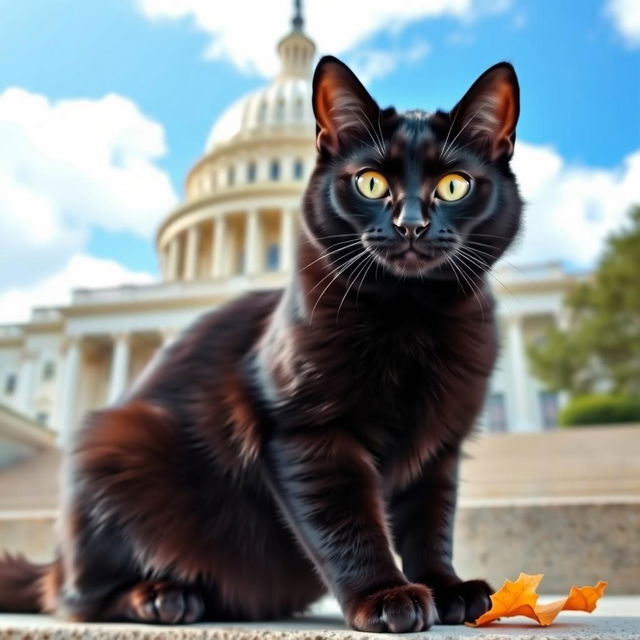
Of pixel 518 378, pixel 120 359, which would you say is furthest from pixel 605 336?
pixel 120 359

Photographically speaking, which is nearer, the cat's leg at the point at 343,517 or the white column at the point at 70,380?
the cat's leg at the point at 343,517

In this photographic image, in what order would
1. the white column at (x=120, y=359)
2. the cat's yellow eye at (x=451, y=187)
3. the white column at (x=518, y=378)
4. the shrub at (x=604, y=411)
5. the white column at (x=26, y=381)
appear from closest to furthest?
the cat's yellow eye at (x=451, y=187) → the shrub at (x=604, y=411) → the white column at (x=518, y=378) → the white column at (x=120, y=359) → the white column at (x=26, y=381)

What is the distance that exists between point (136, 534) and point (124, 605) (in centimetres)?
15

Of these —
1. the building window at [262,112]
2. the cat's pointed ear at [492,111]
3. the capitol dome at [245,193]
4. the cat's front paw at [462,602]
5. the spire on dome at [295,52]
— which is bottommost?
the cat's front paw at [462,602]

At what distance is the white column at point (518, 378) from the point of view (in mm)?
27984

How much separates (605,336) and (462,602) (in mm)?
18134

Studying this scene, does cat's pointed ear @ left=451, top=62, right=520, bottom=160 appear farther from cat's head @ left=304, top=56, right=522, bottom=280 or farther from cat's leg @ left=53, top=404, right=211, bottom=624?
cat's leg @ left=53, top=404, right=211, bottom=624

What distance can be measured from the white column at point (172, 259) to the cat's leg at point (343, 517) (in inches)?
1545

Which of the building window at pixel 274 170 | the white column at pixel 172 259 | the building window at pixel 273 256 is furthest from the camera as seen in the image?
the building window at pixel 274 170

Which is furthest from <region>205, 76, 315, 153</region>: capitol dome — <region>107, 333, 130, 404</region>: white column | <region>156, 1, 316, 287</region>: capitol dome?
<region>107, 333, 130, 404</region>: white column

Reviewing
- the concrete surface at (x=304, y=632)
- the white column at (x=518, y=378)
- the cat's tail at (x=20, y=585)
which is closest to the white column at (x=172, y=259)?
the white column at (x=518, y=378)

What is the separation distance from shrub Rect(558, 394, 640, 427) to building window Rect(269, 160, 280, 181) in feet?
96.7

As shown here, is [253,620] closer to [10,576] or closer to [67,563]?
[67,563]

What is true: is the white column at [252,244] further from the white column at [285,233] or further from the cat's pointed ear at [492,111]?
the cat's pointed ear at [492,111]
